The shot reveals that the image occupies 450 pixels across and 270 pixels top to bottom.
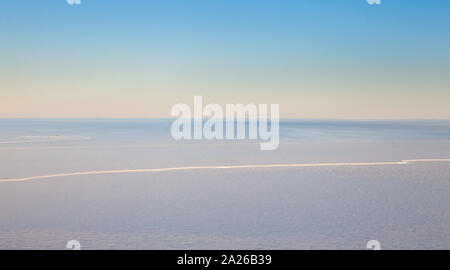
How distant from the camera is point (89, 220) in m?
9.39

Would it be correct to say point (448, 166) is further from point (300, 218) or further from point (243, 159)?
point (300, 218)

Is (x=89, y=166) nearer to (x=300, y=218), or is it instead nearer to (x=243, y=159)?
(x=243, y=159)

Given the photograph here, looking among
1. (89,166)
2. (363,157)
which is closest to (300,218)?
(89,166)

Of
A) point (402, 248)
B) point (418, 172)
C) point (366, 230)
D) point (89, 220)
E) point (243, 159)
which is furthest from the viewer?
point (243, 159)

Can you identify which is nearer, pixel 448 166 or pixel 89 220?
pixel 89 220

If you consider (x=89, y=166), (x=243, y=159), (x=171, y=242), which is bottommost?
(x=171, y=242)

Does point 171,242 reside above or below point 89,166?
below
